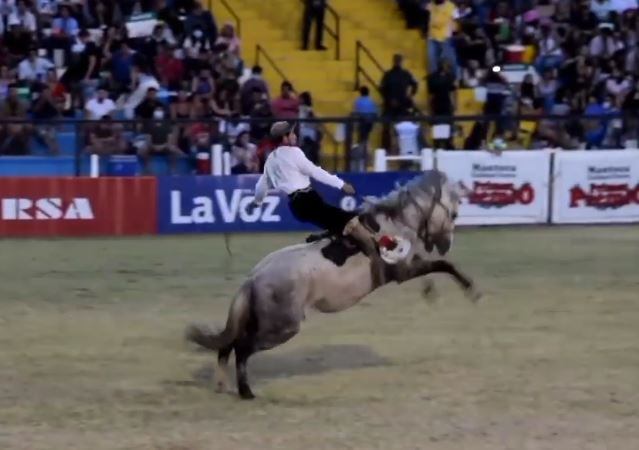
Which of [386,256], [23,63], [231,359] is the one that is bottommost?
[231,359]

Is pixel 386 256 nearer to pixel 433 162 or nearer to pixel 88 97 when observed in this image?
pixel 433 162

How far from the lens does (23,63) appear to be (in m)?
23.3

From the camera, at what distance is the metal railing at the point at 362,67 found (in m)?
27.3

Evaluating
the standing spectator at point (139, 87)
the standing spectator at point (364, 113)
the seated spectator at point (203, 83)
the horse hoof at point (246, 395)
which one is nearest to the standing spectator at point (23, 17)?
the standing spectator at point (139, 87)

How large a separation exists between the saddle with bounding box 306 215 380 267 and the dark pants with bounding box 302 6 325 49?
1759 cm

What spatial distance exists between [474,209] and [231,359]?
429 inches

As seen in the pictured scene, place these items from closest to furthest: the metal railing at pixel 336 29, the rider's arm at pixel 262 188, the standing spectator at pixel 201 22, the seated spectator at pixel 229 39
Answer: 1. the rider's arm at pixel 262 188
2. the seated spectator at pixel 229 39
3. the standing spectator at pixel 201 22
4. the metal railing at pixel 336 29

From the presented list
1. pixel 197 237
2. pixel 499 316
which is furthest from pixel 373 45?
pixel 499 316

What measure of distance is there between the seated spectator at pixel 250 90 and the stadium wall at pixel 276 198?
270 cm

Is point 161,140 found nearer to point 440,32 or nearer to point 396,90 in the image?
point 396,90

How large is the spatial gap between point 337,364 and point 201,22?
14920 millimetres

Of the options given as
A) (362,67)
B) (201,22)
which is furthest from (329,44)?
(201,22)

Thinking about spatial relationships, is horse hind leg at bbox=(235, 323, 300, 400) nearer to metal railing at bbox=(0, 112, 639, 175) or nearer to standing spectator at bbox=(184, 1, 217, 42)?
metal railing at bbox=(0, 112, 639, 175)

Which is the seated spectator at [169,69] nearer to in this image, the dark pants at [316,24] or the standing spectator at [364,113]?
the standing spectator at [364,113]
